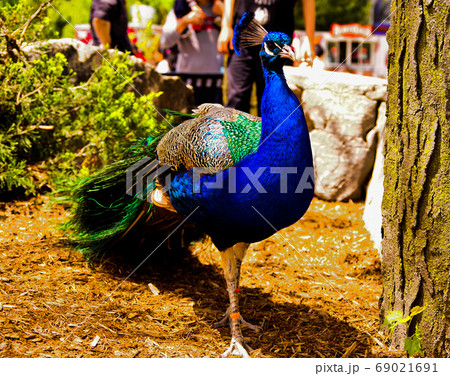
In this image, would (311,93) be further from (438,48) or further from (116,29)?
(438,48)

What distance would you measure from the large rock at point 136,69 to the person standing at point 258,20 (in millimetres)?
823

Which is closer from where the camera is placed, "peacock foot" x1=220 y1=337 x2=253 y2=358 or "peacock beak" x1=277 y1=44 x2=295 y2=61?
"peacock beak" x1=277 y1=44 x2=295 y2=61

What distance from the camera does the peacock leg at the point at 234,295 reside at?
2.56m

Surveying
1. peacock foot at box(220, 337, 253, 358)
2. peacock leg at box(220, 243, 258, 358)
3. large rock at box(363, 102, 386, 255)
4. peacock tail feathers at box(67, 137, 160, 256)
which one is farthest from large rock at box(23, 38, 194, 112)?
peacock foot at box(220, 337, 253, 358)

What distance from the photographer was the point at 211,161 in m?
2.45

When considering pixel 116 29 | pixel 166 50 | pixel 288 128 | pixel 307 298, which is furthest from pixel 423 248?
pixel 166 50

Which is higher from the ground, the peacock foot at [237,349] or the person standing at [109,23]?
the person standing at [109,23]

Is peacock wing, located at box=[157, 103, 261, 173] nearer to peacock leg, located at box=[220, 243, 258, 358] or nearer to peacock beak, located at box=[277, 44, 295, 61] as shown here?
peacock beak, located at box=[277, 44, 295, 61]

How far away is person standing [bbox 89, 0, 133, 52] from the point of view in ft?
18.1

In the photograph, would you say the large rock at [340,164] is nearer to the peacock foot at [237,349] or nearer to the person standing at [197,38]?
the person standing at [197,38]

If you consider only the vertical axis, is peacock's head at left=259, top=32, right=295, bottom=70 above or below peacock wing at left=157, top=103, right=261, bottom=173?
above

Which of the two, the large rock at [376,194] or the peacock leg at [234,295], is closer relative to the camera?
the peacock leg at [234,295]

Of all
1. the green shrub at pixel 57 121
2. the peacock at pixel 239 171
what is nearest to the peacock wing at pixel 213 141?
the peacock at pixel 239 171

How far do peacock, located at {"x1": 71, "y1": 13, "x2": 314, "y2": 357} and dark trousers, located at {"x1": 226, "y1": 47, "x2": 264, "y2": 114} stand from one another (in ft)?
4.56
